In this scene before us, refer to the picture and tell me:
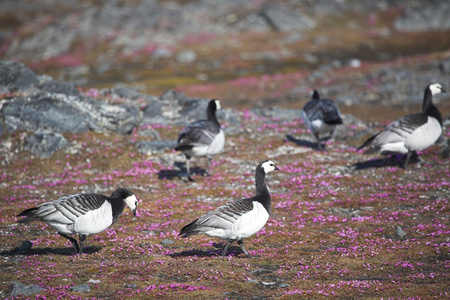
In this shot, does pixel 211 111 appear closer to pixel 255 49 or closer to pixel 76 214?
pixel 76 214

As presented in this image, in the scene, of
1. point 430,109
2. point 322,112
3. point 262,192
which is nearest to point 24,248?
point 262,192

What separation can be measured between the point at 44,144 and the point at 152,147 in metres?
7.47

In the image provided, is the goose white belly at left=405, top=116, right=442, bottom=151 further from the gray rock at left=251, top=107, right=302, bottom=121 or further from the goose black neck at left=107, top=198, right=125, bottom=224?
the gray rock at left=251, top=107, right=302, bottom=121

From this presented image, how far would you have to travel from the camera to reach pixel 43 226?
20.6 meters

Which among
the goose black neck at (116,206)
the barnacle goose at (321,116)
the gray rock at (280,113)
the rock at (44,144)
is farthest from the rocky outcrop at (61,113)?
the goose black neck at (116,206)

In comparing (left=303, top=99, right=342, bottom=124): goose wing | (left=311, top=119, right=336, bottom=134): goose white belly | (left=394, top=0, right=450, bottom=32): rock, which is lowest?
(left=311, top=119, right=336, bottom=134): goose white belly

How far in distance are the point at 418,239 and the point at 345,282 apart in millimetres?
5554

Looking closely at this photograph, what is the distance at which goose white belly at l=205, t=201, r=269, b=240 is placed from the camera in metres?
14.8

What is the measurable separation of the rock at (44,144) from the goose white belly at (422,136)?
2275 centimetres

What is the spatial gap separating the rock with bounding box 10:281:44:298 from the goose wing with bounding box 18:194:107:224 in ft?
8.77

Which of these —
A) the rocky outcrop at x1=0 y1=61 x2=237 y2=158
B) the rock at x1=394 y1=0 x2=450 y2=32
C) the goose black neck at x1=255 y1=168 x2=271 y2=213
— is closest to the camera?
the goose black neck at x1=255 y1=168 x2=271 y2=213

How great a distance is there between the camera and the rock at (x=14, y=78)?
3928 centimetres

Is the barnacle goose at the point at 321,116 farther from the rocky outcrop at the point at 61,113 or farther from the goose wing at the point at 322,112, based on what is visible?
the rocky outcrop at the point at 61,113

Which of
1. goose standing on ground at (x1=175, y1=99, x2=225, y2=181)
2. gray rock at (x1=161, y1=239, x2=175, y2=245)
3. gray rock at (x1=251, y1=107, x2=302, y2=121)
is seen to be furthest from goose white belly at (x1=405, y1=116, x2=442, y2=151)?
gray rock at (x1=251, y1=107, x2=302, y2=121)
